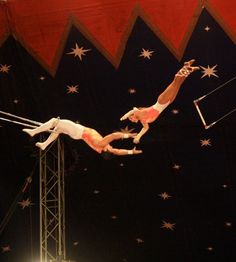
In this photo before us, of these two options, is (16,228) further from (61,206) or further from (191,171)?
(191,171)

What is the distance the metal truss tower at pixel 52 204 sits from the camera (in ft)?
17.3

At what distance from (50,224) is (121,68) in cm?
210

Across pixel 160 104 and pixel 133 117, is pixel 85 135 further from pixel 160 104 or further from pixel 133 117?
pixel 160 104

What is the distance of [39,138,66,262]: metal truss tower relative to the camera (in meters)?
5.28

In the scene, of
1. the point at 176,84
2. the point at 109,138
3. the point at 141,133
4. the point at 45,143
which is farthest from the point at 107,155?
the point at 176,84

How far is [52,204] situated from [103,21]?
2.31 meters

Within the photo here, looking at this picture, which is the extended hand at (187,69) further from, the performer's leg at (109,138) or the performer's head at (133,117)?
the performer's leg at (109,138)

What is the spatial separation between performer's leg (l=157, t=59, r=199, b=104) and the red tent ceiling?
0.17 m

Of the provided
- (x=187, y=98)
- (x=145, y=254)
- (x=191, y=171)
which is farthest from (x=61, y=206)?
(x=187, y=98)

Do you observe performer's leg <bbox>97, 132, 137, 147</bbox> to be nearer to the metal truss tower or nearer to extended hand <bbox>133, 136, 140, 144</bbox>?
extended hand <bbox>133, 136, 140, 144</bbox>

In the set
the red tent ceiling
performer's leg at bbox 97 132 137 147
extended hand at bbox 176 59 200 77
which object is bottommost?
performer's leg at bbox 97 132 137 147

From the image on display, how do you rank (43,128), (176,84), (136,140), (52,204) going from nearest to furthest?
(43,128) < (176,84) < (136,140) < (52,204)

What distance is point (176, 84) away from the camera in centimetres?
475

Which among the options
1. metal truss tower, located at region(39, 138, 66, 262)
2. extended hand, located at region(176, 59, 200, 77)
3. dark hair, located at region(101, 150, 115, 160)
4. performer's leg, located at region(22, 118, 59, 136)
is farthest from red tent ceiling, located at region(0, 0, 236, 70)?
metal truss tower, located at region(39, 138, 66, 262)
